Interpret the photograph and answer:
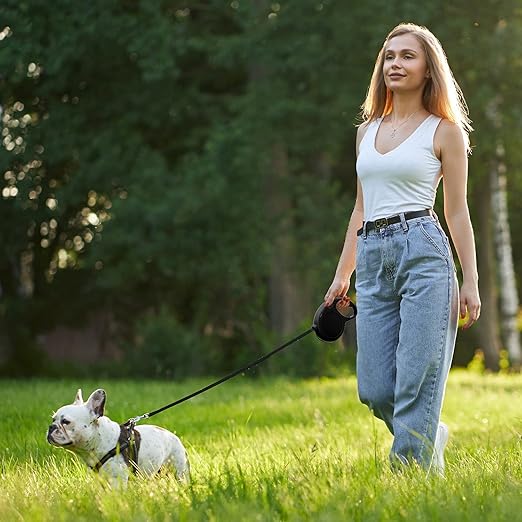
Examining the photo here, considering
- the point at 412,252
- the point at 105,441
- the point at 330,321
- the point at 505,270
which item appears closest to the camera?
the point at 412,252

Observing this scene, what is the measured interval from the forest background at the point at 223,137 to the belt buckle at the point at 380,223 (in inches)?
461

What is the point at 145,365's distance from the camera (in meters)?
19.2

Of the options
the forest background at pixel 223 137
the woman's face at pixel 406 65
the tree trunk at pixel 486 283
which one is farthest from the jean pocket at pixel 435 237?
the tree trunk at pixel 486 283

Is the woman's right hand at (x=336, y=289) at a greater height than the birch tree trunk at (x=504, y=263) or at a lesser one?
greater

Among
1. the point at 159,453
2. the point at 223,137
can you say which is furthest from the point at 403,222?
the point at 223,137

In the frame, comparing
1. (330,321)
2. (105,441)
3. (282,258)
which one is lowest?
(282,258)

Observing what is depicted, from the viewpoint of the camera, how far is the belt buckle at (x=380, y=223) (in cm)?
519

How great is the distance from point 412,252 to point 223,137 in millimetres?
12697

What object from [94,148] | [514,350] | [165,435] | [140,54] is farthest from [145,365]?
[165,435]

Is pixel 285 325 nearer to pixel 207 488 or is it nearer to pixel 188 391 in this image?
pixel 188 391

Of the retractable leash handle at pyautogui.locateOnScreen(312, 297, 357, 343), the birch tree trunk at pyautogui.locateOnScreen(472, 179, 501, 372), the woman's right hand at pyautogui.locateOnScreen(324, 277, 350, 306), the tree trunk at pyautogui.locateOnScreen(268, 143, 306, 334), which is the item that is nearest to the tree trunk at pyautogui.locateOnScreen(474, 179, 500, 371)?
the birch tree trunk at pyautogui.locateOnScreen(472, 179, 501, 372)

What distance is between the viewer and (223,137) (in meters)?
17.5

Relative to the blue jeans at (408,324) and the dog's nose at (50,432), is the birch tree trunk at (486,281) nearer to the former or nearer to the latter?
the blue jeans at (408,324)

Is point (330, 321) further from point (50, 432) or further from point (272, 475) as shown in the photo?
point (50, 432)
